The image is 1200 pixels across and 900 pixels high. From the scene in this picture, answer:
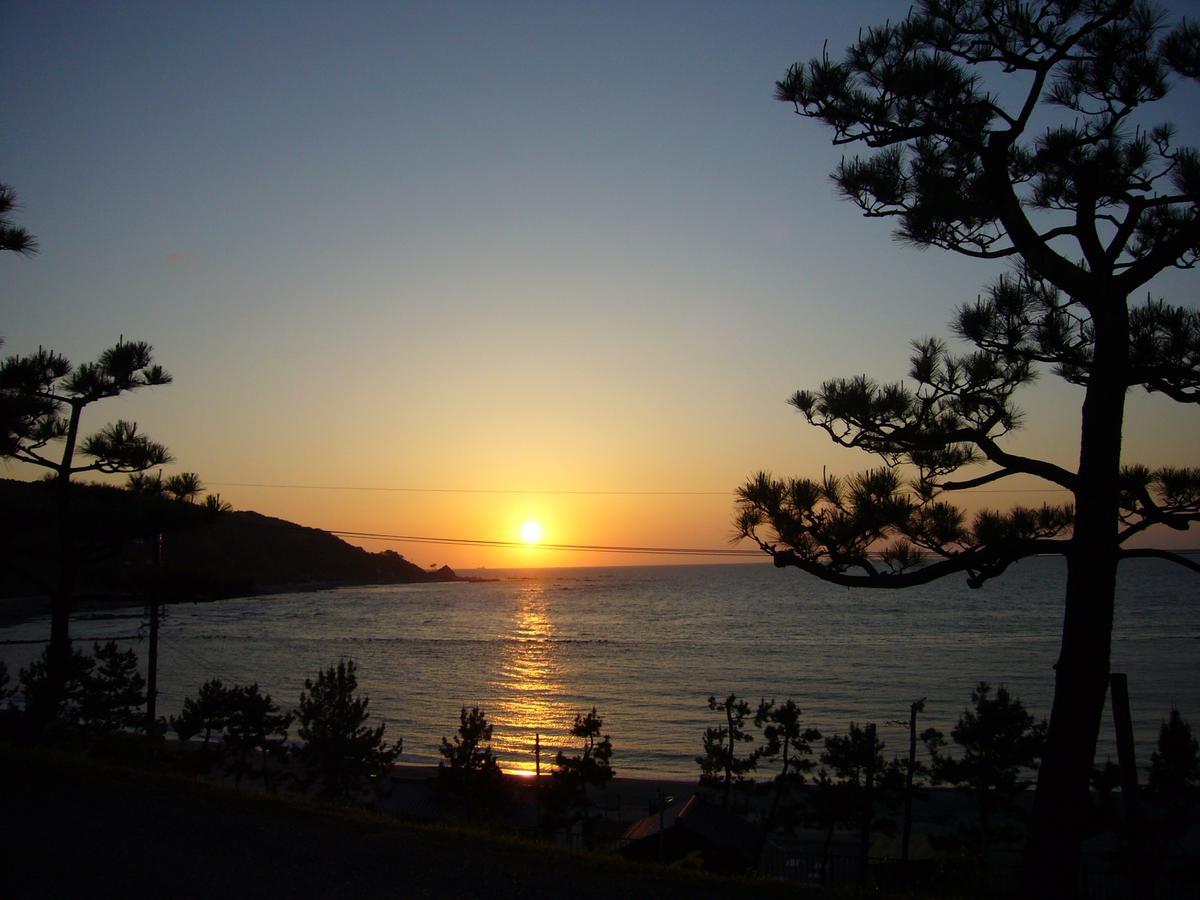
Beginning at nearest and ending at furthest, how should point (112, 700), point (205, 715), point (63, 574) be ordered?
point (63, 574), point (112, 700), point (205, 715)

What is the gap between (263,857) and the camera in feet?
Answer: 17.8

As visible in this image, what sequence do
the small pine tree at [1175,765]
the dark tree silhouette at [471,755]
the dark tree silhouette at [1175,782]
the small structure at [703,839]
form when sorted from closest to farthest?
the small structure at [703,839]
the dark tree silhouette at [1175,782]
the small pine tree at [1175,765]
the dark tree silhouette at [471,755]

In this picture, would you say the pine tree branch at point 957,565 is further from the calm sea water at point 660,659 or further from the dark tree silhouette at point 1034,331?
the calm sea water at point 660,659

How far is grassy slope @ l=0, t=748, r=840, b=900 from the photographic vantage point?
16.3 feet

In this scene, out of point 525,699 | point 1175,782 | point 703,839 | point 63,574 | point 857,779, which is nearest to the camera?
point 63,574

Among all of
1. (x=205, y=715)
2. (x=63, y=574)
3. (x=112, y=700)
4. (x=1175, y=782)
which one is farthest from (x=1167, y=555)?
(x=112, y=700)

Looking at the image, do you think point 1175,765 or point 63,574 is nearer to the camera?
point 63,574

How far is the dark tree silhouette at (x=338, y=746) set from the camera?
649 inches

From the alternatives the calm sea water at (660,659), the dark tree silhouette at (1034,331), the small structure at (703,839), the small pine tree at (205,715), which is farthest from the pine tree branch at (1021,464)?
the calm sea water at (660,659)

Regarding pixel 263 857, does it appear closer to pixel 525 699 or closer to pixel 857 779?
pixel 857 779

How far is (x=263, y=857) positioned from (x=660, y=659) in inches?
2012

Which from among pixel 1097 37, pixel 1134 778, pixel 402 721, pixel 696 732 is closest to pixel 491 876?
pixel 1134 778

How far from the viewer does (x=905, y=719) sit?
111 feet

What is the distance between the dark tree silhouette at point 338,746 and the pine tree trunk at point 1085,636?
43.9 ft
